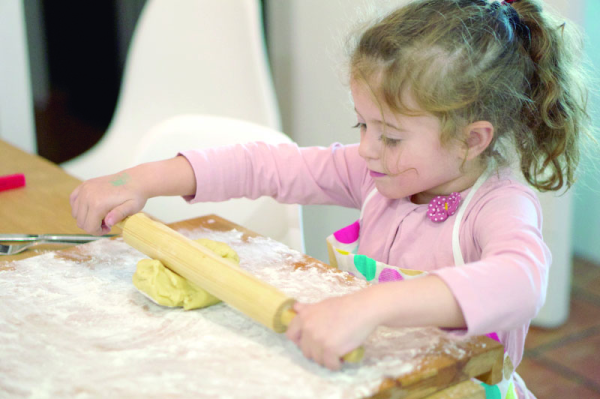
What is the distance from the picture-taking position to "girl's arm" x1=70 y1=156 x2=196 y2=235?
35.6 inches

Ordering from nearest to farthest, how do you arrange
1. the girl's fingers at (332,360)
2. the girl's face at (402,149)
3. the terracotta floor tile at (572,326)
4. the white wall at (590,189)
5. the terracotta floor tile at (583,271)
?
the girl's fingers at (332,360), the girl's face at (402,149), the white wall at (590,189), the terracotta floor tile at (572,326), the terracotta floor tile at (583,271)

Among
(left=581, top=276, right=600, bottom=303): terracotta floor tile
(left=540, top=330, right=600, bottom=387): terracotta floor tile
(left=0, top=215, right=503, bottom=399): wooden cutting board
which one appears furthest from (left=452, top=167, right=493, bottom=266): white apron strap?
(left=581, top=276, right=600, bottom=303): terracotta floor tile

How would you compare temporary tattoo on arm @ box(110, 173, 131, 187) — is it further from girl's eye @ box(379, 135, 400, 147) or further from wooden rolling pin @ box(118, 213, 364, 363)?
girl's eye @ box(379, 135, 400, 147)

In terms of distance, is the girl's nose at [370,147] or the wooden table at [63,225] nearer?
the wooden table at [63,225]

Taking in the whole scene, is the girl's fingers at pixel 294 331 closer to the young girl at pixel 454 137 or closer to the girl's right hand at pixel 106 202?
the young girl at pixel 454 137

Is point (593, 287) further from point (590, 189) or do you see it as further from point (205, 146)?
point (205, 146)

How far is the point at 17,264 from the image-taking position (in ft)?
2.80

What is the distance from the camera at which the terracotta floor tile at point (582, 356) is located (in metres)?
1.72

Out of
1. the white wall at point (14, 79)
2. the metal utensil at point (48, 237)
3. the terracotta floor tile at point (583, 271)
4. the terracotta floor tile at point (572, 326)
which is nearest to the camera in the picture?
the metal utensil at point (48, 237)

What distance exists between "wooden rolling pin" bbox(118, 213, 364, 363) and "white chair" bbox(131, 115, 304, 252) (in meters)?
0.62

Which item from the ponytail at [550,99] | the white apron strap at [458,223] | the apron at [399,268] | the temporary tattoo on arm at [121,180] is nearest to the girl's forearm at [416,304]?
the apron at [399,268]

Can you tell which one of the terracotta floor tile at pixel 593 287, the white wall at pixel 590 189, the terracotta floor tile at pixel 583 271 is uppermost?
the white wall at pixel 590 189

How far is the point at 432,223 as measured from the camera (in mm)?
932

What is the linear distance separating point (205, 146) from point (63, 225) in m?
0.53
